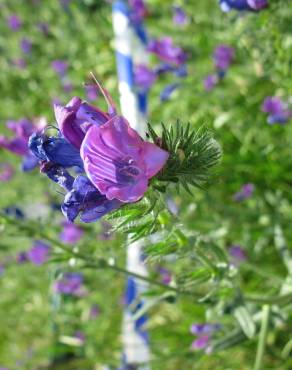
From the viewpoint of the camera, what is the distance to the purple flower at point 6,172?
354cm

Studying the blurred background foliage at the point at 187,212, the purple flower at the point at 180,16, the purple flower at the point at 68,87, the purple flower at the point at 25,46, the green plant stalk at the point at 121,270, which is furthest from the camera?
the purple flower at the point at 25,46

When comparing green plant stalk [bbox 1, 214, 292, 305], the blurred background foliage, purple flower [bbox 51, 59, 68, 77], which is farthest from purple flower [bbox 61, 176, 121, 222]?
purple flower [bbox 51, 59, 68, 77]

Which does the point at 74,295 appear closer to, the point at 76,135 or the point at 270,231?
the point at 270,231

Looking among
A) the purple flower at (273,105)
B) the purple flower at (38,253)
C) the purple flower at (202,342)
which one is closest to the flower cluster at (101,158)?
the purple flower at (202,342)

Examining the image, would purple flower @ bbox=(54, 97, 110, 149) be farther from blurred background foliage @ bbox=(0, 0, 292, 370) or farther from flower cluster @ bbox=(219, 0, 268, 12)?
flower cluster @ bbox=(219, 0, 268, 12)

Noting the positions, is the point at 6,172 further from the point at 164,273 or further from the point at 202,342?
the point at 202,342

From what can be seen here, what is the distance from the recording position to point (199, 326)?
6.89 feet

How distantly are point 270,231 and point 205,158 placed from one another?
57.0 inches

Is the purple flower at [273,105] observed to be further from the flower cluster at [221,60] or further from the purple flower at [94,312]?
the purple flower at [94,312]

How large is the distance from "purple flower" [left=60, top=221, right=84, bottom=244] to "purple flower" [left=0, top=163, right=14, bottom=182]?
0.83 meters

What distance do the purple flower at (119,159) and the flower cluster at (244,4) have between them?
0.80 metres

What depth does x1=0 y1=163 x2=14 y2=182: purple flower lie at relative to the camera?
3.54 meters

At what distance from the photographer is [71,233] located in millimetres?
2738

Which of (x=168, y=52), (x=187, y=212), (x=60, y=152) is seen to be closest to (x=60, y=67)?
(x=168, y=52)
